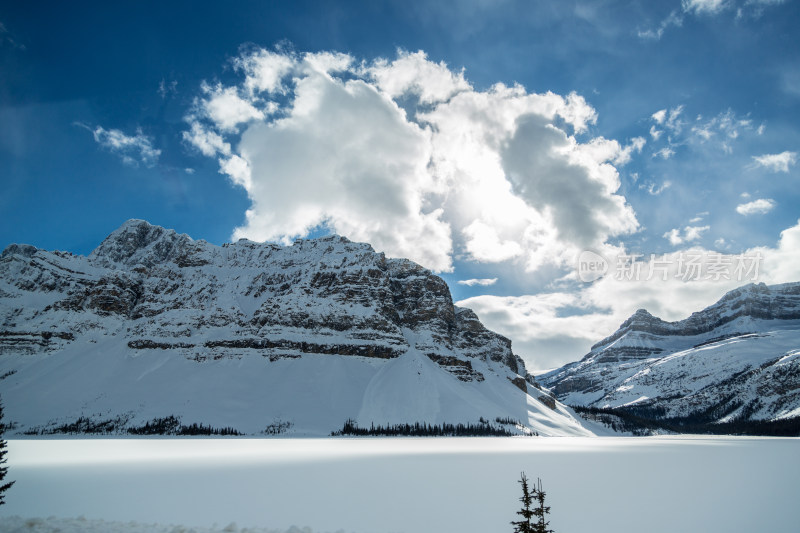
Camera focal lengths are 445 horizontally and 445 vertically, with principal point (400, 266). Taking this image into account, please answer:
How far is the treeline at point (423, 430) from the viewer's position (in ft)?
475

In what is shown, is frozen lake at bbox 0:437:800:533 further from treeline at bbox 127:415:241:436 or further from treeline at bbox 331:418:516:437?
treeline at bbox 331:418:516:437

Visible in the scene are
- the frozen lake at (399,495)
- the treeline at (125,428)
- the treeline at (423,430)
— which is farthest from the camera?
the treeline at (423,430)

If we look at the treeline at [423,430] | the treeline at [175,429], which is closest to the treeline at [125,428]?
the treeline at [175,429]

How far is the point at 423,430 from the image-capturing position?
146500 mm

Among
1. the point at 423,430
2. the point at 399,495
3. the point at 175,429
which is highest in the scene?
the point at 399,495

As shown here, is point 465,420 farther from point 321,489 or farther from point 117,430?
point 321,489

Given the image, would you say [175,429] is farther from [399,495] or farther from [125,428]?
[399,495]

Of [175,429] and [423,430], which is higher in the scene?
[175,429]

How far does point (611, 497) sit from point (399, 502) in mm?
16713

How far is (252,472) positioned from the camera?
143ft

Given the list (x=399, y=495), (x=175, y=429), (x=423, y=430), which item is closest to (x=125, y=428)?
(x=175, y=429)

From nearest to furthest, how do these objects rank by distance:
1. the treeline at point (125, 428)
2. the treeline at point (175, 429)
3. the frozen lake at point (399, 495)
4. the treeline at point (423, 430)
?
the frozen lake at point (399, 495), the treeline at point (175, 429), the treeline at point (125, 428), the treeline at point (423, 430)

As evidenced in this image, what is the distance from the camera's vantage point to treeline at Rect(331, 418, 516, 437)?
145m

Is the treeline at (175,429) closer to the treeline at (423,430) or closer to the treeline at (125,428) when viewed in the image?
the treeline at (125,428)
